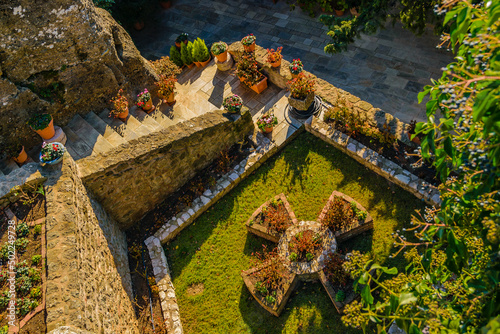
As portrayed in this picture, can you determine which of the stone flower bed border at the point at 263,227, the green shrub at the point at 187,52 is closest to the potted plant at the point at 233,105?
the stone flower bed border at the point at 263,227

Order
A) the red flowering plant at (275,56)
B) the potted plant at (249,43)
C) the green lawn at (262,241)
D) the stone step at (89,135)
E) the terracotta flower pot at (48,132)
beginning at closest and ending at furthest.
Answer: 1. the green lawn at (262,241)
2. the terracotta flower pot at (48,132)
3. the stone step at (89,135)
4. the red flowering plant at (275,56)
5. the potted plant at (249,43)

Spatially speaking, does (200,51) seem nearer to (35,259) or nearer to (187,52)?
(187,52)

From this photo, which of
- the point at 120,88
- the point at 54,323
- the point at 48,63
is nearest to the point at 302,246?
the point at 54,323

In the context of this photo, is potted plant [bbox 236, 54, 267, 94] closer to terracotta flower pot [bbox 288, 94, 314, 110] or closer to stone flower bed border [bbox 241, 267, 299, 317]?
→ terracotta flower pot [bbox 288, 94, 314, 110]

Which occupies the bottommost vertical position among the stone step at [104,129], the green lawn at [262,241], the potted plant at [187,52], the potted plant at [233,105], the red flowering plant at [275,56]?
the green lawn at [262,241]

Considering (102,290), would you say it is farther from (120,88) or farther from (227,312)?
(120,88)

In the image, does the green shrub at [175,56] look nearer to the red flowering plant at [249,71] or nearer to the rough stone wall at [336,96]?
the rough stone wall at [336,96]

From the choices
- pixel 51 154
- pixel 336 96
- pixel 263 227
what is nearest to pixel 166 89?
pixel 51 154
